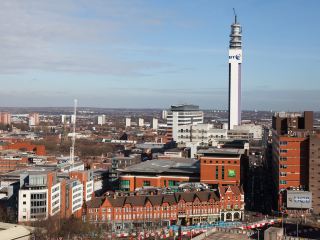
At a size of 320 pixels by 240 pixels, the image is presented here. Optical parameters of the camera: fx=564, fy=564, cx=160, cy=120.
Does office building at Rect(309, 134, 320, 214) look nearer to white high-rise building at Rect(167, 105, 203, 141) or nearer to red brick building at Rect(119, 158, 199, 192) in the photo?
red brick building at Rect(119, 158, 199, 192)

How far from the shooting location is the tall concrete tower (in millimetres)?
76562

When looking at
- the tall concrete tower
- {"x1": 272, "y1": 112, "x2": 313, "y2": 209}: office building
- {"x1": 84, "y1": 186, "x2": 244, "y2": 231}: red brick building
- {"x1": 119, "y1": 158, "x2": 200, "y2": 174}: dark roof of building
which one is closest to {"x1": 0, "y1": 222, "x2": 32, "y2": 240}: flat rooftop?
{"x1": 84, "y1": 186, "x2": 244, "y2": 231}: red brick building

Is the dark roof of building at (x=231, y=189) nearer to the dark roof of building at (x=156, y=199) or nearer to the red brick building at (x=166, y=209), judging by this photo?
the red brick building at (x=166, y=209)

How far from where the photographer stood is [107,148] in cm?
7438

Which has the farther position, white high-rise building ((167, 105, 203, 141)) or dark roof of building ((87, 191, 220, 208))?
white high-rise building ((167, 105, 203, 141))

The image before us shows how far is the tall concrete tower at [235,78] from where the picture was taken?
7656 cm

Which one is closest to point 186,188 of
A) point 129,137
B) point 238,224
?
point 238,224

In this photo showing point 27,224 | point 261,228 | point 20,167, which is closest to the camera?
point 27,224

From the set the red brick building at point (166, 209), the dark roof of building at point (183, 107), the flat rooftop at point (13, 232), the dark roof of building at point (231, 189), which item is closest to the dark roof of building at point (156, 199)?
the red brick building at point (166, 209)

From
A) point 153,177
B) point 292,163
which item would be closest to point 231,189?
point 292,163

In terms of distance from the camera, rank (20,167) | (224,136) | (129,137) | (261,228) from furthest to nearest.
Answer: (129,137), (224,136), (20,167), (261,228)

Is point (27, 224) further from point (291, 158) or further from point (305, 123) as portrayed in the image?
point (305, 123)

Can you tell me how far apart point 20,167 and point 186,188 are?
1772 cm

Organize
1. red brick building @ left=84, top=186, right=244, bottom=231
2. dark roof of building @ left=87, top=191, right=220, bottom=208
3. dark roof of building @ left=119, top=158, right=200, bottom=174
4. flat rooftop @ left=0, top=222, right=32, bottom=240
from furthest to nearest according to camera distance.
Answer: dark roof of building @ left=119, top=158, right=200, bottom=174
dark roof of building @ left=87, top=191, right=220, bottom=208
red brick building @ left=84, top=186, right=244, bottom=231
flat rooftop @ left=0, top=222, right=32, bottom=240
